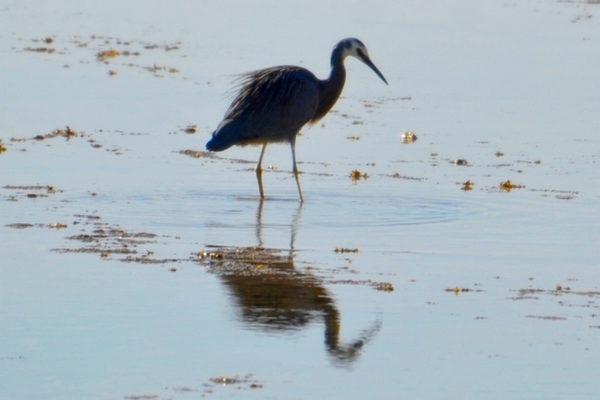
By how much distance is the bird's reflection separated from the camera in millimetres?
7496

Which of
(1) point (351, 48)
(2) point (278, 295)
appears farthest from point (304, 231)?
(1) point (351, 48)

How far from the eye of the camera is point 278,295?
8.34 m

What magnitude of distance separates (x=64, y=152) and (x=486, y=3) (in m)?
18.2

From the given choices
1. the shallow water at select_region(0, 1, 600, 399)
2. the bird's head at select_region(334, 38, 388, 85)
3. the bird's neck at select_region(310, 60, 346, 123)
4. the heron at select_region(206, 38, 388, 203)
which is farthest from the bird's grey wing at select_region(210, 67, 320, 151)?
the bird's head at select_region(334, 38, 388, 85)

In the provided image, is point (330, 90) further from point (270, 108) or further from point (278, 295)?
point (278, 295)

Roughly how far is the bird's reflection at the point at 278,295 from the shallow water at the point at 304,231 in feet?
0.08

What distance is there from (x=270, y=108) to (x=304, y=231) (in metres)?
2.52

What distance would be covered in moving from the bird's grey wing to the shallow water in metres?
0.52

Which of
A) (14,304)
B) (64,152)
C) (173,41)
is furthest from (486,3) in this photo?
(14,304)

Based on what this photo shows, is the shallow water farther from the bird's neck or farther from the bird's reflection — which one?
the bird's neck

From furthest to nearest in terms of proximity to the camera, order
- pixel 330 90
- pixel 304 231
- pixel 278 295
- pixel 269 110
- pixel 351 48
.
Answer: pixel 351 48, pixel 330 90, pixel 269 110, pixel 304 231, pixel 278 295

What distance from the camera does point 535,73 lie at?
20.2 m

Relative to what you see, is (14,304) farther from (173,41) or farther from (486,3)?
(486,3)

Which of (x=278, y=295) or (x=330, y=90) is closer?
(x=278, y=295)
